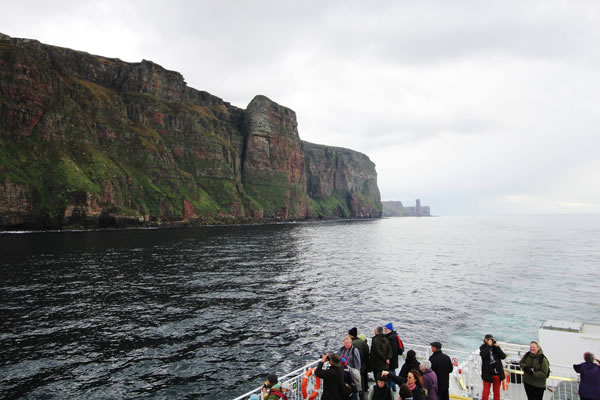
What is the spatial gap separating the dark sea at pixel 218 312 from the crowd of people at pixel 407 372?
830cm

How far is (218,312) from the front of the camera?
3069 centimetres

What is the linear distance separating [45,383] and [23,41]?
632 feet

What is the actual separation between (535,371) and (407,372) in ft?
13.8

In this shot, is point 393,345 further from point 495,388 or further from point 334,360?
point 334,360

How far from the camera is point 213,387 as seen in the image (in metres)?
18.0

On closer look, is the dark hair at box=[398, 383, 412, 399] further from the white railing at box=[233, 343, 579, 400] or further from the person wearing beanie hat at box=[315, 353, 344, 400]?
the white railing at box=[233, 343, 579, 400]

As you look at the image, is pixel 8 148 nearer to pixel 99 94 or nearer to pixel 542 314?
pixel 99 94

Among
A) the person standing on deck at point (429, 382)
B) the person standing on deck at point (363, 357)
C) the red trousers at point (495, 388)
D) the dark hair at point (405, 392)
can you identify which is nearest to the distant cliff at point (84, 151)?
the person standing on deck at point (363, 357)

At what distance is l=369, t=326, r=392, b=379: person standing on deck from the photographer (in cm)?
1264

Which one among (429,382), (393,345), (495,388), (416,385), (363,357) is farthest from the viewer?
(393,345)

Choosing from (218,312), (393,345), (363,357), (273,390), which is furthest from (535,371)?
(218,312)

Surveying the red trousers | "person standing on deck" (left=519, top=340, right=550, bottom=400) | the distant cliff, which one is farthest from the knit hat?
the distant cliff

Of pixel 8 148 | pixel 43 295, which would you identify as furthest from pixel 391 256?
pixel 8 148

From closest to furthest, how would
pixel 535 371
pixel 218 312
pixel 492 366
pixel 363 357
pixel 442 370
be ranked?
pixel 535 371 < pixel 442 370 < pixel 492 366 < pixel 363 357 < pixel 218 312
